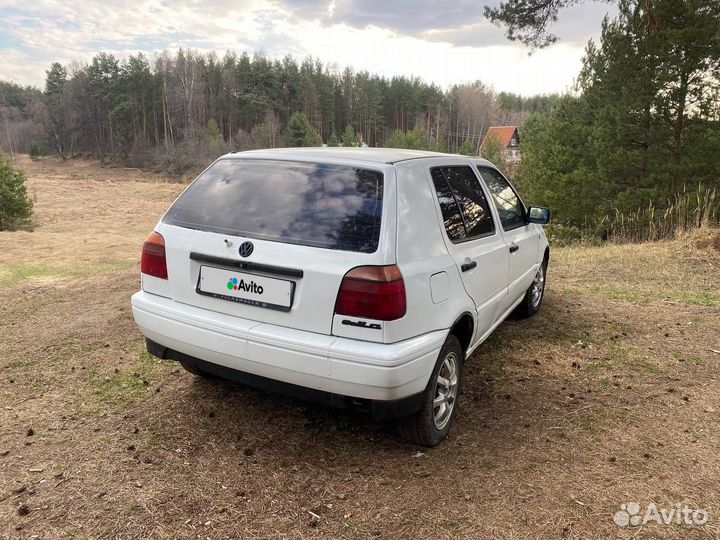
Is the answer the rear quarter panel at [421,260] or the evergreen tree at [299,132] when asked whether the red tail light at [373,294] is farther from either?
the evergreen tree at [299,132]

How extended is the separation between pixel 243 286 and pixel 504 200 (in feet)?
8.32

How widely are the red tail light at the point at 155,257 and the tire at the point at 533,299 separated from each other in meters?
3.54

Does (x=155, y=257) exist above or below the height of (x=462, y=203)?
below

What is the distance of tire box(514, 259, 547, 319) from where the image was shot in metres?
5.12

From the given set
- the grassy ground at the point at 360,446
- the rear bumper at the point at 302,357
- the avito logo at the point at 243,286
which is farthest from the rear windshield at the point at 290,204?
the grassy ground at the point at 360,446

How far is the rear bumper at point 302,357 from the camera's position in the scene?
2.35m

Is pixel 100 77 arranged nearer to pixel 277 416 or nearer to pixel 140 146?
pixel 140 146

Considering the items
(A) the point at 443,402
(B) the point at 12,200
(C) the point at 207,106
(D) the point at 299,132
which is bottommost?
(A) the point at 443,402

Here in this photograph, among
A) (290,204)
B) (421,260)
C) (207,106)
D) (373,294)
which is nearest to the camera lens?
(373,294)

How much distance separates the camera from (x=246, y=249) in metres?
2.62

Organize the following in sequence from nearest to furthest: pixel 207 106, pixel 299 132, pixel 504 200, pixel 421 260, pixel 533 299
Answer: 1. pixel 421 260
2. pixel 504 200
3. pixel 533 299
4. pixel 299 132
5. pixel 207 106

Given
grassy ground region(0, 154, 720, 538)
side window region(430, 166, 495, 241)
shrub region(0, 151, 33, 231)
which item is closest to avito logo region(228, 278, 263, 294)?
grassy ground region(0, 154, 720, 538)

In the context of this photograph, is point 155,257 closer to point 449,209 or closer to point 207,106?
point 449,209

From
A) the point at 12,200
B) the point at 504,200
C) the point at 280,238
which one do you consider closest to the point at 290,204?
the point at 280,238
